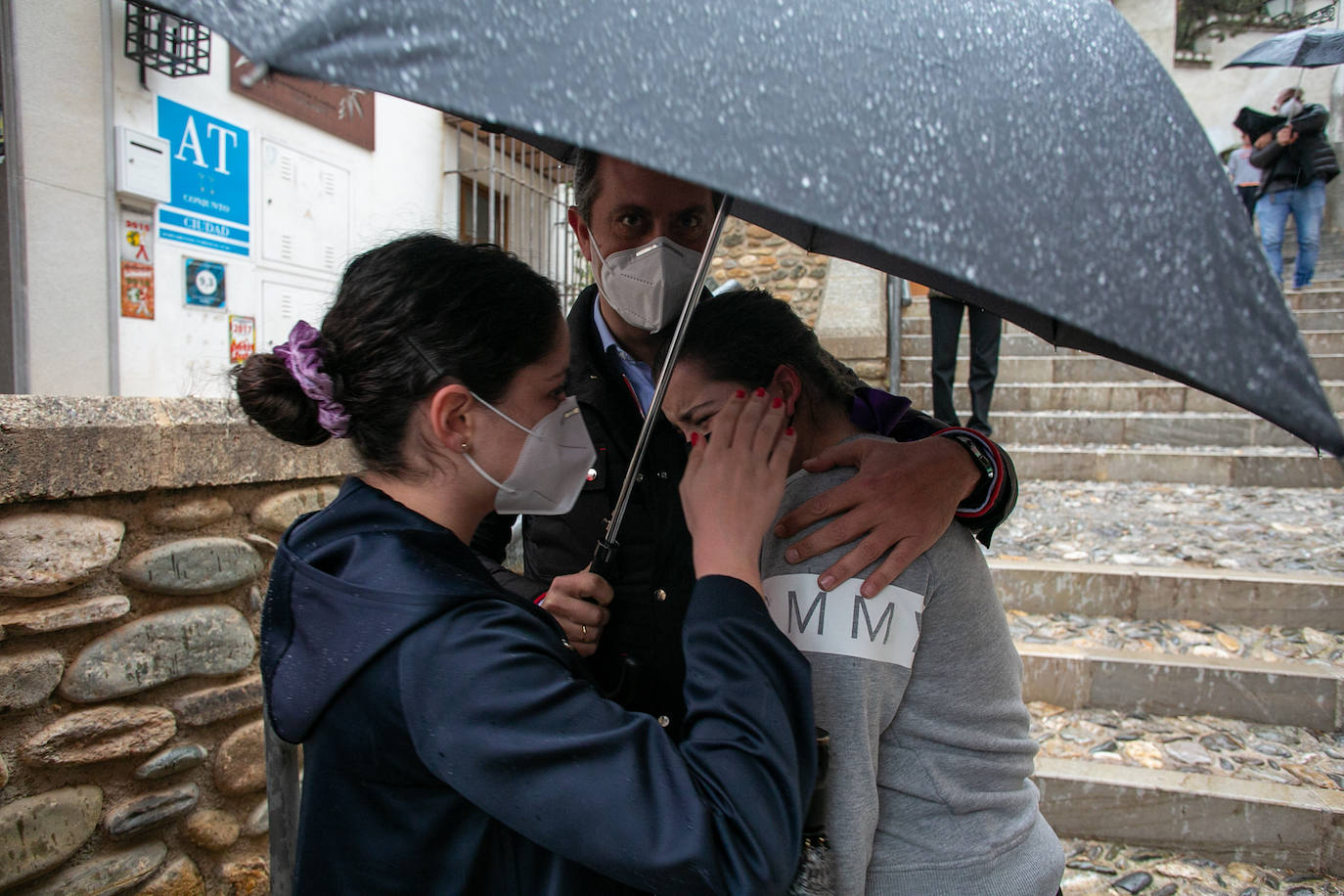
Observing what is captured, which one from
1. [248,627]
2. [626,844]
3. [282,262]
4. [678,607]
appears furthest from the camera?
[282,262]

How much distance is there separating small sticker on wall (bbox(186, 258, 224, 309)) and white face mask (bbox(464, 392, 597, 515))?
4.45 m

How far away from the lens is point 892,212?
725 millimetres

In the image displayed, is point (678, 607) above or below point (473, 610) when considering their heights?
below

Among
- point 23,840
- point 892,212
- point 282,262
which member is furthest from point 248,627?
point 282,262

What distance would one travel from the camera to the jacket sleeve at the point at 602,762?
83 centimetres

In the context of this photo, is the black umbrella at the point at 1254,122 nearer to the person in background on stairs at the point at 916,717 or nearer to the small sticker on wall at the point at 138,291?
the person in background on stairs at the point at 916,717

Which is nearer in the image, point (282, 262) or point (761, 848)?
point (761, 848)

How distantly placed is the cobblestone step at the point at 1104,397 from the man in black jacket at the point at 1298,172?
9.09 feet

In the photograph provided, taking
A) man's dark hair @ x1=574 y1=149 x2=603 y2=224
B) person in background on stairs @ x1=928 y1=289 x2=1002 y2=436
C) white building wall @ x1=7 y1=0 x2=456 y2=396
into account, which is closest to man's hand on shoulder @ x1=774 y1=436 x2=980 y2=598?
man's dark hair @ x1=574 y1=149 x2=603 y2=224

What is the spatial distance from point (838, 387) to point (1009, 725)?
606 millimetres

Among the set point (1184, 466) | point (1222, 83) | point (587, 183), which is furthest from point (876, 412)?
point (1222, 83)

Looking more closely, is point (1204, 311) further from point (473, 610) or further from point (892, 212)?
point (473, 610)

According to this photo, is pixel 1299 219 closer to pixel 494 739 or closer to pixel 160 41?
pixel 160 41

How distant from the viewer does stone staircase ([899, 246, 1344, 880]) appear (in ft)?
8.63
